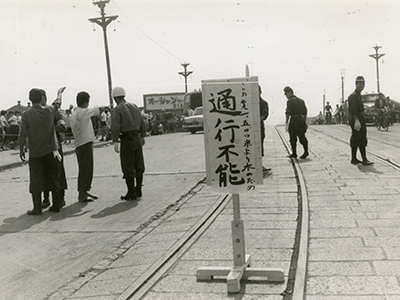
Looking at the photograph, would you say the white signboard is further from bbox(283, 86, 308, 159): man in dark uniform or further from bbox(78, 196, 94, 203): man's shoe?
bbox(283, 86, 308, 159): man in dark uniform

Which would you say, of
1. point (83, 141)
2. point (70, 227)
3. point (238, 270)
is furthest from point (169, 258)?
point (83, 141)

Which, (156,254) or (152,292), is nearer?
(152,292)

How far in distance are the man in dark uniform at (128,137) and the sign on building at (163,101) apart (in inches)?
2005

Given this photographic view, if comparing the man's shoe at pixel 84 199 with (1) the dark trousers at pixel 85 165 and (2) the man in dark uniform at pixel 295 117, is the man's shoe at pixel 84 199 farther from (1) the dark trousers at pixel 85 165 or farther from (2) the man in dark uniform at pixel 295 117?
(2) the man in dark uniform at pixel 295 117

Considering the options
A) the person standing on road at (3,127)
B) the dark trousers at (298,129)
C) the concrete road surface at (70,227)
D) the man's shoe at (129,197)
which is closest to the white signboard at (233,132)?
the concrete road surface at (70,227)

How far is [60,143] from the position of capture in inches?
343

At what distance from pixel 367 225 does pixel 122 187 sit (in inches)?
209

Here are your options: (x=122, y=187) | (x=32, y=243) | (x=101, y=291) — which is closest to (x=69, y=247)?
(x=32, y=243)

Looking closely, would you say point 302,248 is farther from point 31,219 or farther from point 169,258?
point 31,219

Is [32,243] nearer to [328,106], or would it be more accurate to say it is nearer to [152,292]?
[152,292]

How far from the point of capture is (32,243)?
6434 millimetres

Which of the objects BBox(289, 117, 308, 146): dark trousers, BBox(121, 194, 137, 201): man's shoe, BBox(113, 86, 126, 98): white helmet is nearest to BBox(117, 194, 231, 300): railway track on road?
BBox(121, 194, 137, 201): man's shoe

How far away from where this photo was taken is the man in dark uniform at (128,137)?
341 inches

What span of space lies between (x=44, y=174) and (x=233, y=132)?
14.3 feet
